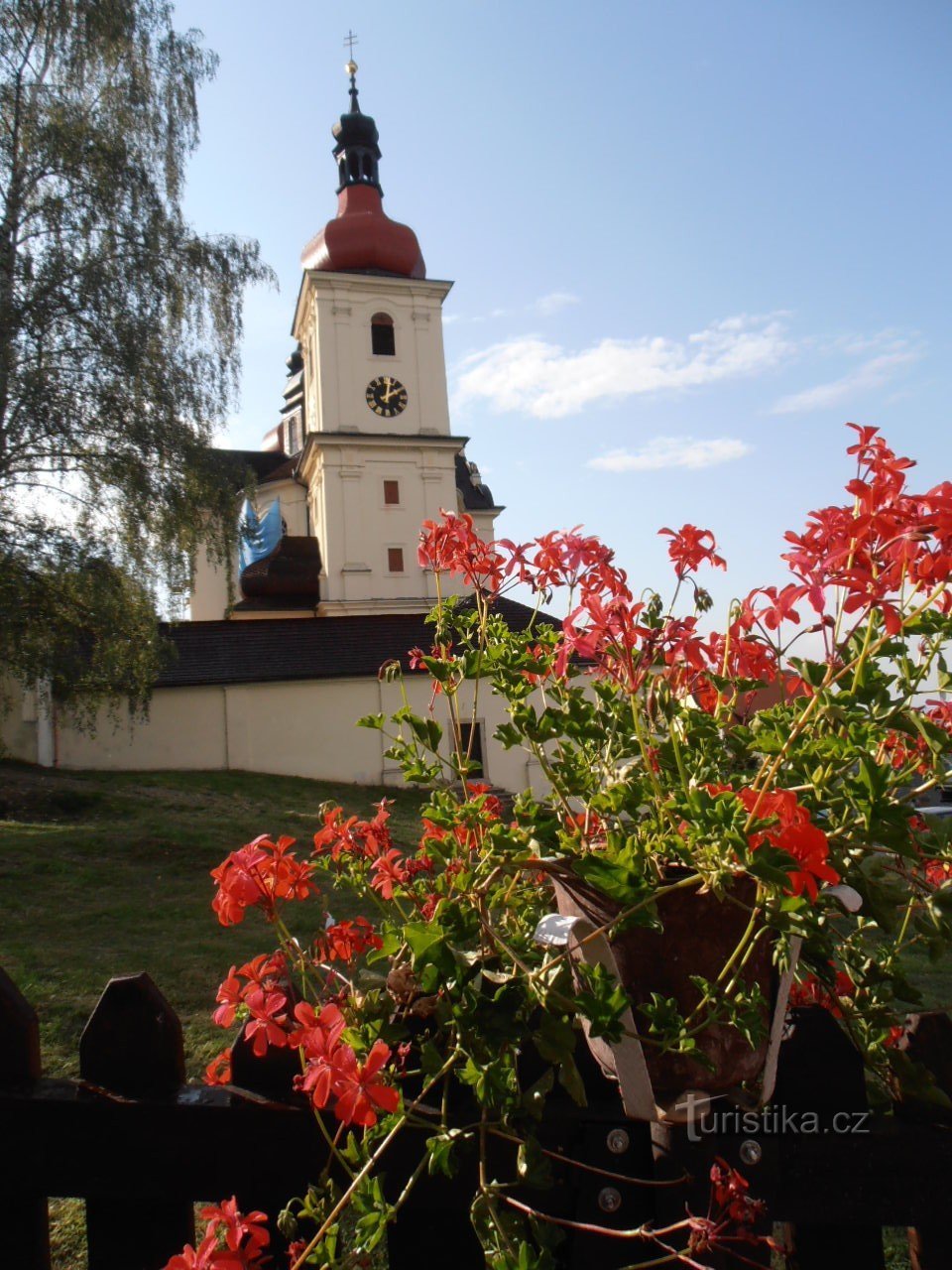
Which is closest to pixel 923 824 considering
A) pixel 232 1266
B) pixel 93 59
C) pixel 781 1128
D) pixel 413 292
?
pixel 781 1128

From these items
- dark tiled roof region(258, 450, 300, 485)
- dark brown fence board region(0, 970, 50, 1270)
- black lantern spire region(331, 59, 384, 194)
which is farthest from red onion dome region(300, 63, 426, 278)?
dark brown fence board region(0, 970, 50, 1270)

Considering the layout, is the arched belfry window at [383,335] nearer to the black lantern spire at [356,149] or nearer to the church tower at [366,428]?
the church tower at [366,428]

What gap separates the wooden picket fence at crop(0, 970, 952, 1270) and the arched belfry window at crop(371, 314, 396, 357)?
25744 mm

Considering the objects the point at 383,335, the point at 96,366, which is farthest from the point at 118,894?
the point at 383,335

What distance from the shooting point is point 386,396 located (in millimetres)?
25359

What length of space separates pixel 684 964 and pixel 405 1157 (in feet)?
1.55

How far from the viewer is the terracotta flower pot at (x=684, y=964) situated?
91cm

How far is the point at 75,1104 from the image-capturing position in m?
1.26

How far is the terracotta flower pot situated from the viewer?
91 centimetres

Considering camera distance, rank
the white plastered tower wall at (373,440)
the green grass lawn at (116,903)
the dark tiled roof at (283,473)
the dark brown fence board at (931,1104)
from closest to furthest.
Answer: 1. the dark brown fence board at (931,1104)
2. the green grass lawn at (116,903)
3. the white plastered tower wall at (373,440)
4. the dark tiled roof at (283,473)

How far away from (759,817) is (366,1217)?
1.58ft

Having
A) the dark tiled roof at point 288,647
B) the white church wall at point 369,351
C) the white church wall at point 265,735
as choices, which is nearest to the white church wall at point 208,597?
the white church wall at point 369,351

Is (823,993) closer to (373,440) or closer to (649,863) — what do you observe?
(649,863)

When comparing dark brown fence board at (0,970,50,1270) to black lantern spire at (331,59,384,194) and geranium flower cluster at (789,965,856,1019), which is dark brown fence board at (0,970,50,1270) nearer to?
geranium flower cluster at (789,965,856,1019)
